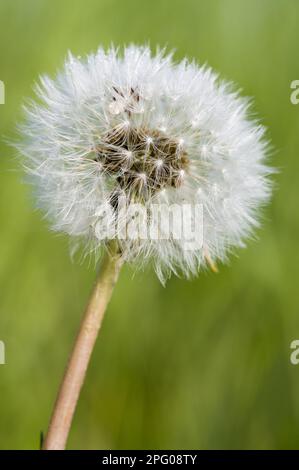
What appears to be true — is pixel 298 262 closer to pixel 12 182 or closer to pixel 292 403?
pixel 292 403

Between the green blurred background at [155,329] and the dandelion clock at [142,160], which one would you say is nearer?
the dandelion clock at [142,160]
